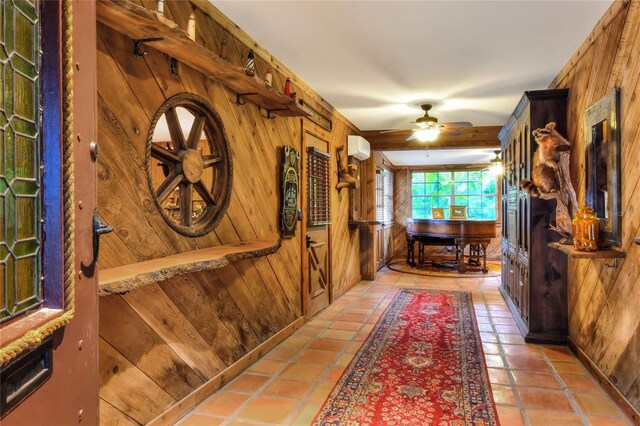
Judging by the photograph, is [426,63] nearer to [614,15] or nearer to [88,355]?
[614,15]

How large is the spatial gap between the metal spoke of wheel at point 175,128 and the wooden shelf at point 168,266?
24.6 inches

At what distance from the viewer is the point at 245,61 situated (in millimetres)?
3051

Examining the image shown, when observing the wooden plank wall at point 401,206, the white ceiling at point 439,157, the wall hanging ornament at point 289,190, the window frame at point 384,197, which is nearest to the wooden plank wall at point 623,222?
the wall hanging ornament at point 289,190

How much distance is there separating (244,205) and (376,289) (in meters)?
3.60

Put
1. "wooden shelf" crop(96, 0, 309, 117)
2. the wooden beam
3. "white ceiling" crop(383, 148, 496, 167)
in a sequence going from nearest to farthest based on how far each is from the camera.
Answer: "wooden shelf" crop(96, 0, 309, 117), the wooden beam, "white ceiling" crop(383, 148, 496, 167)

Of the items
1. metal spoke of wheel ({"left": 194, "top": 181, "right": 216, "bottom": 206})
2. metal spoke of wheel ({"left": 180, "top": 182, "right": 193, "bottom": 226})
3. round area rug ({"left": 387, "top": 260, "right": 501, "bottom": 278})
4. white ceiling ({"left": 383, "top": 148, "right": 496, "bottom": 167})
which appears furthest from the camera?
white ceiling ({"left": 383, "top": 148, "right": 496, "bottom": 167})

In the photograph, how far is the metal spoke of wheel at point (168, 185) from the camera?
7.14 ft

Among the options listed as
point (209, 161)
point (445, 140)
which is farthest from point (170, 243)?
point (445, 140)

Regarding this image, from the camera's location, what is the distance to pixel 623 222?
2428 mm

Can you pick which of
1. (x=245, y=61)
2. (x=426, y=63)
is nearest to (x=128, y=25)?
(x=245, y=61)

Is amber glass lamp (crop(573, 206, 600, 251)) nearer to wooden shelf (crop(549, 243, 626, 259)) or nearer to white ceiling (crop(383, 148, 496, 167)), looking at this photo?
wooden shelf (crop(549, 243, 626, 259))

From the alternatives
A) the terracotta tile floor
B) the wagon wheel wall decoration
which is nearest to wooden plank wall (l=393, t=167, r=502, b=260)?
the terracotta tile floor

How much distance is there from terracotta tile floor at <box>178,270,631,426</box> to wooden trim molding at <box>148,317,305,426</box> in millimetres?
40

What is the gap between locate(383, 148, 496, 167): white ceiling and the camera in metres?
8.51
